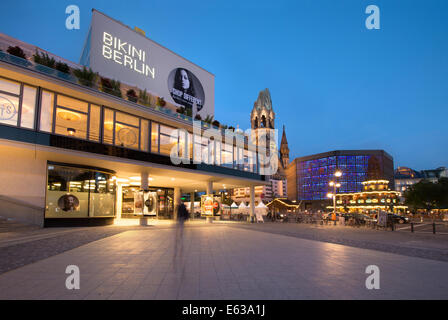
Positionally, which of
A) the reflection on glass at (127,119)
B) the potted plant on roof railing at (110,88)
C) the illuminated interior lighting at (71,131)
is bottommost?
the illuminated interior lighting at (71,131)

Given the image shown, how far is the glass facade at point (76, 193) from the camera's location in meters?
20.6

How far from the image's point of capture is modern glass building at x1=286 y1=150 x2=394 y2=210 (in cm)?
14100

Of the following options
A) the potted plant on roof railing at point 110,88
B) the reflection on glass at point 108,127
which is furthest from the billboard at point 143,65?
the reflection on glass at point 108,127

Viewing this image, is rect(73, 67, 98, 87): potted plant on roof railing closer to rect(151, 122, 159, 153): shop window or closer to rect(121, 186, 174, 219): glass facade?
rect(151, 122, 159, 153): shop window

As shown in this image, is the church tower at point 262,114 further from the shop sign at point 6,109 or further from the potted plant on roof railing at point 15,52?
the shop sign at point 6,109

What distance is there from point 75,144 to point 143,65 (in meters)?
18.4

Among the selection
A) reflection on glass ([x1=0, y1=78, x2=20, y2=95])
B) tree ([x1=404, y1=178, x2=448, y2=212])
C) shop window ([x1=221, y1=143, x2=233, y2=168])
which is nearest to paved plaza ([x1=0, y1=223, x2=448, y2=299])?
reflection on glass ([x1=0, y1=78, x2=20, y2=95])

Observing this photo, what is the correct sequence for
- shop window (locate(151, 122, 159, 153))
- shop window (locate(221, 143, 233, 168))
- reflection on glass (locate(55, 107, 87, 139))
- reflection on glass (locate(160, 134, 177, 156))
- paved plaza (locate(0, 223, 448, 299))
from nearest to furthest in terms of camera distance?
paved plaza (locate(0, 223, 448, 299))
reflection on glass (locate(55, 107, 87, 139))
shop window (locate(151, 122, 159, 153))
reflection on glass (locate(160, 134, 177, 156))
shop window (locate(221, 143, 233, 168))

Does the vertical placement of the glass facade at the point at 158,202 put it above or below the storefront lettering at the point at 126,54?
below

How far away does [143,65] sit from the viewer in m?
36.0

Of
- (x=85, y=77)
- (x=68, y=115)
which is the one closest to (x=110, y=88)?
(x=85, y=77)

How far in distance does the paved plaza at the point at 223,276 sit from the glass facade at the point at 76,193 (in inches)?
458

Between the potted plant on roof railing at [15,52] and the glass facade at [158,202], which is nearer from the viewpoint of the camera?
the potted plant on roof railing at [15,52]

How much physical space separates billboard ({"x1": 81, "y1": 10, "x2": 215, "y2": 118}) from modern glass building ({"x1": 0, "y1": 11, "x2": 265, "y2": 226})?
5.99 metres
